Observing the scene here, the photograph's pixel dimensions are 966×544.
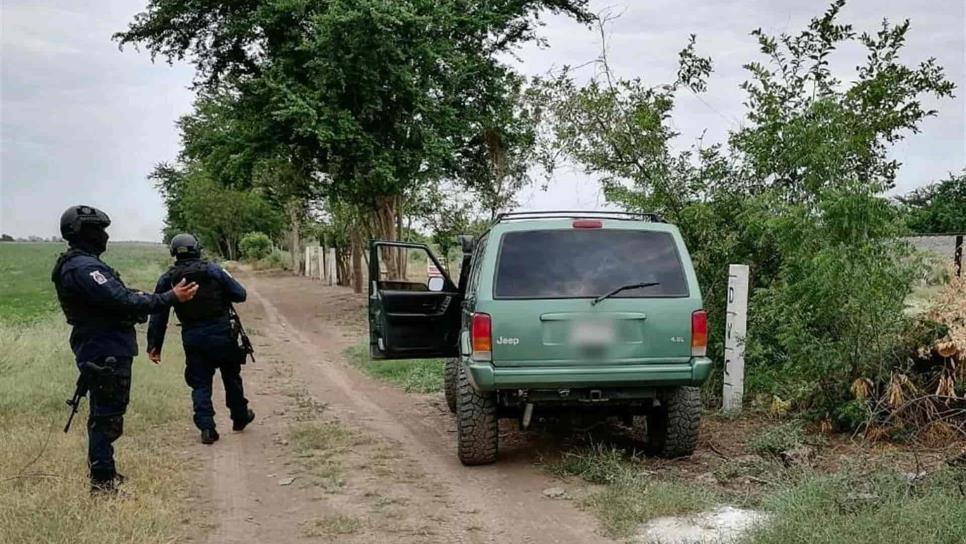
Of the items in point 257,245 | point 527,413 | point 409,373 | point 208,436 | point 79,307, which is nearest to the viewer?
point 79,307

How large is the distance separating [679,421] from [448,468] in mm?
1851

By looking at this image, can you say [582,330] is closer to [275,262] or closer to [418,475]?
[418,475]

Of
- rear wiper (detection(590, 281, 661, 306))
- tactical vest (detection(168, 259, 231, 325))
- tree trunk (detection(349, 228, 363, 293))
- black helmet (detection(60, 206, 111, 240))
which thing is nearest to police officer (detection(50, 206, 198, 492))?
black helmet (detection(60, 206, 111, 240))

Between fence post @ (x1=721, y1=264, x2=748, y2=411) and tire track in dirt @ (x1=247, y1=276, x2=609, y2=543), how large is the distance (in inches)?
93.7

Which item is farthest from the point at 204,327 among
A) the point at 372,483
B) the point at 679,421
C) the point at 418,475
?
the point at 679,421

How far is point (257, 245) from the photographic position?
59219mm

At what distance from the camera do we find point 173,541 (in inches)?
190

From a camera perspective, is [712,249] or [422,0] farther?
[422,0]

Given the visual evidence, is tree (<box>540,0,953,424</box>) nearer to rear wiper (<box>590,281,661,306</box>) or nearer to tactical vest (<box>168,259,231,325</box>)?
rear wiper (<box>590,281,661,306</box>)

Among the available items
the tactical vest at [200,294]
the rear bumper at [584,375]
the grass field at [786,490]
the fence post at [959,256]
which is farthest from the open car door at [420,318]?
the fence post at [959,256]

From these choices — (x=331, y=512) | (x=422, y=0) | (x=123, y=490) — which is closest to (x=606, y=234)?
(x=331, y=512)

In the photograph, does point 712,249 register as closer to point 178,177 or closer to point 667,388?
point 667,388

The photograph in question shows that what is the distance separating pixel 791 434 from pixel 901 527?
2.53m

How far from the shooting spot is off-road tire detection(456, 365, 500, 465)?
21.2 feet
